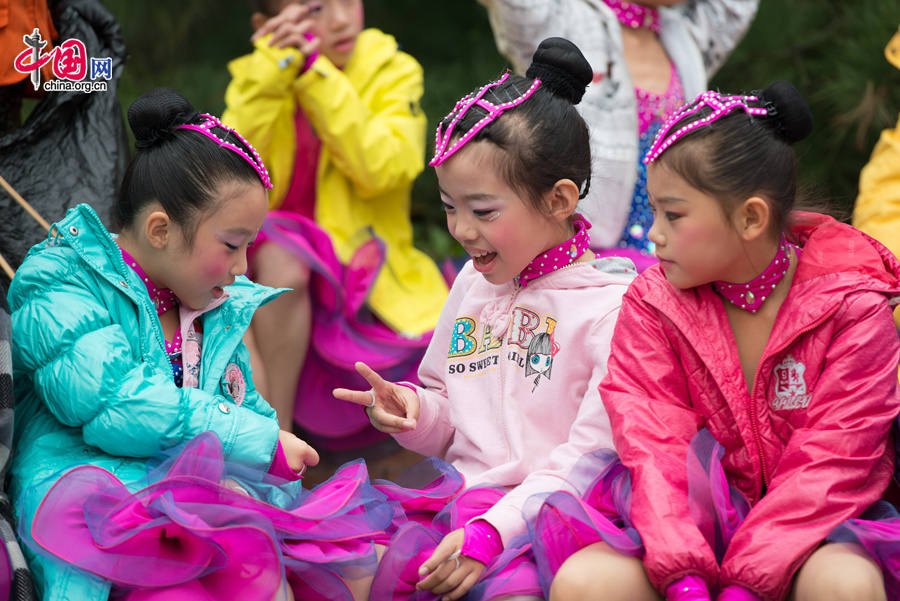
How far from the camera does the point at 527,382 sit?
198 cm

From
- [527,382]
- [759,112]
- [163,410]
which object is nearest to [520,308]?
[527,382]

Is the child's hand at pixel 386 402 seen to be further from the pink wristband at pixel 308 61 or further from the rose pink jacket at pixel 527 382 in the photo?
the pink wristband at pixel 308 61

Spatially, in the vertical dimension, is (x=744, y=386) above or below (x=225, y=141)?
below

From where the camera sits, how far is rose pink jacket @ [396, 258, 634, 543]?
75.4 inches

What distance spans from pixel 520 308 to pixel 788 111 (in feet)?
1.84

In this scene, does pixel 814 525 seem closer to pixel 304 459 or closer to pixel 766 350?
pixel 766 350

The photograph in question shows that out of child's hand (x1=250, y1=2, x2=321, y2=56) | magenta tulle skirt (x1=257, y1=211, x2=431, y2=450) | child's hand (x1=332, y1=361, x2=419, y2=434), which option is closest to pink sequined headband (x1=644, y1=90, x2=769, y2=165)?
child's hand (x1=332, y1=361, x2=419, y2=434)

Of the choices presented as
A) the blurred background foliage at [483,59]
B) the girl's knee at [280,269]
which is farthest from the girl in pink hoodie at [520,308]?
the blurred background foliage at [483,59]

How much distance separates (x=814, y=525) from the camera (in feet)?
→ 5.36

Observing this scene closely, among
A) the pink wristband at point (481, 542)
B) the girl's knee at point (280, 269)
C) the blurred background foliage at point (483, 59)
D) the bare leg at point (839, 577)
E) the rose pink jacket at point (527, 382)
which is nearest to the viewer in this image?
the bare leg at point (839, 577)

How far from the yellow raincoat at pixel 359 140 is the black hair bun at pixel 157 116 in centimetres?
106

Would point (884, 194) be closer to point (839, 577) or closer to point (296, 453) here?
point (839, 577)

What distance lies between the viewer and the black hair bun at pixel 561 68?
2004 millimetres

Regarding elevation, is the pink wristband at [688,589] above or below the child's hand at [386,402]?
below
